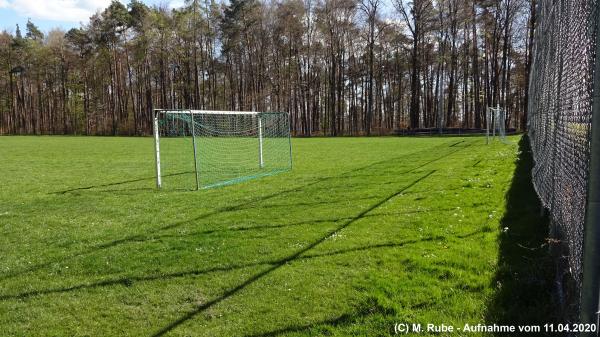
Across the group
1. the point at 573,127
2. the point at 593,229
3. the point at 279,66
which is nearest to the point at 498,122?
the point at 573,127

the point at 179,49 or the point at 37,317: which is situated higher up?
the point at 179,49

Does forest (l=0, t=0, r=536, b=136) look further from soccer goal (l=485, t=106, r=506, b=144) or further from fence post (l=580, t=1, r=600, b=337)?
fence post (l=580, t=1, r=600, b=337)

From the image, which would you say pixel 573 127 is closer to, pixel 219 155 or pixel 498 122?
pixel 219 155

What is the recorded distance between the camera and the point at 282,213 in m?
7.88

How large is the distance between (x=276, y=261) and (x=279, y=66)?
55.2m

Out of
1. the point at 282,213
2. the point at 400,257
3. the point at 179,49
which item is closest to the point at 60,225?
the point at 282,213

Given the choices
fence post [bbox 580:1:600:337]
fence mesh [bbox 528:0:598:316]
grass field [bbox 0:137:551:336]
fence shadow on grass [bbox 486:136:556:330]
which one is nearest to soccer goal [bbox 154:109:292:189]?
grass field [bbox 0:137:551:336]

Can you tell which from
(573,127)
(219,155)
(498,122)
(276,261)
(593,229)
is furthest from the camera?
(498,122)

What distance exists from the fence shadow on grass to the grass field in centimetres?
2

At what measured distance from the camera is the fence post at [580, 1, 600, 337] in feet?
6.79

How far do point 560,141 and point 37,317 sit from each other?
16.7 ft

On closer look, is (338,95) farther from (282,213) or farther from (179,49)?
(282,213)

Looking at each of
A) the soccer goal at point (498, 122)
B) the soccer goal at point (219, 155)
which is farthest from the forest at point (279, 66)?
the soccer goal at point (219, 155)

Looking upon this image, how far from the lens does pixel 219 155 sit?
20672 millimetres
